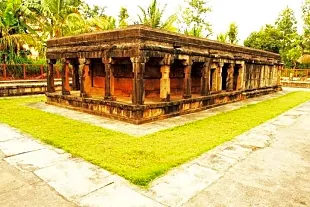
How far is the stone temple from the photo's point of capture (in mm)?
7879

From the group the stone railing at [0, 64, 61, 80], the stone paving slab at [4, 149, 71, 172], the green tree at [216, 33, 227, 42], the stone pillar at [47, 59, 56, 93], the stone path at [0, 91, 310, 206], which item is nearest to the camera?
the stone path at [0, 91, 310, 206]

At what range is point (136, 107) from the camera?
7766 millimetres

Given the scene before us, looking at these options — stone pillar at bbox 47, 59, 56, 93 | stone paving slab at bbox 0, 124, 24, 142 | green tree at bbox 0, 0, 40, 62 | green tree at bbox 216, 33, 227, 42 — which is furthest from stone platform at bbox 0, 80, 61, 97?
green tree at bbox 216, 33, 227, 42

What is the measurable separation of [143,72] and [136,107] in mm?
1118

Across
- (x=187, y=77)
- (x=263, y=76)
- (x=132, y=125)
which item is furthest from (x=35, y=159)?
(x=263, y=76)

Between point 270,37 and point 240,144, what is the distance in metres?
35.0

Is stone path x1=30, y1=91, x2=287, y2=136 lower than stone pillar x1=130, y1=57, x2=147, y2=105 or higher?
lower

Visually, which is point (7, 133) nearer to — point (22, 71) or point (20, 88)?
point (20, 88)

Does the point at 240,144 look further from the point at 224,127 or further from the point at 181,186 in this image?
the point at 181,186

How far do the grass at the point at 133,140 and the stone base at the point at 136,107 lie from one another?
1.18m

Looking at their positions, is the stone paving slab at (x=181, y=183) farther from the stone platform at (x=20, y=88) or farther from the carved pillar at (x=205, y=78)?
the stone platform at (x=20, y=88)

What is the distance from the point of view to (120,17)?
3466 centimetres

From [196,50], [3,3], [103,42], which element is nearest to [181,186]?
[103,42]

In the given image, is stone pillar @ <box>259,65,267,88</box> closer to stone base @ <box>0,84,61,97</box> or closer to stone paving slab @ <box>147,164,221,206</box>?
stone base @ <box>0,84,61,97</box>
